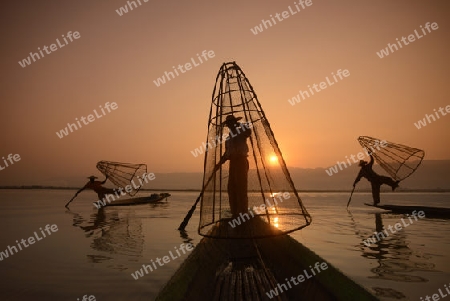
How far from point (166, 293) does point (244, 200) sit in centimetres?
375

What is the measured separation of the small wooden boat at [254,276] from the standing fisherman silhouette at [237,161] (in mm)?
1410

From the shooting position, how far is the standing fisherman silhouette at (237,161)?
668cm

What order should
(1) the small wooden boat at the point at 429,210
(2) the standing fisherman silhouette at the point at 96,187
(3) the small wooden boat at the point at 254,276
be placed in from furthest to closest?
(2) the standing fisherman silhouette at the point at 96,187
(1) the small wooden boat at the point at 429,210
(3) the small wooden boat at the point at 254,276

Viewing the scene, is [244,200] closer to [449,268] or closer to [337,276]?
[337,276]

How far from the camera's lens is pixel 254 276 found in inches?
159

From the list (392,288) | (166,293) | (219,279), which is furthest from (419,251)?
(166,293)

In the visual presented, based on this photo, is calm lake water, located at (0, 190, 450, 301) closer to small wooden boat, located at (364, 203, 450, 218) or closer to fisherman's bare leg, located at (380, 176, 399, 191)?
small wooden boat, located at (364, 203, 450, 218)

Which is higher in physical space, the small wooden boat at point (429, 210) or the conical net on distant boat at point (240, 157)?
the conical net on distant boat at point (240, 157)

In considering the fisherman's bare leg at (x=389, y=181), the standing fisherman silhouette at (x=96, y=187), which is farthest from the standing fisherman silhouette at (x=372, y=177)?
the standing fisherman silhouette at (x=96, y=187)

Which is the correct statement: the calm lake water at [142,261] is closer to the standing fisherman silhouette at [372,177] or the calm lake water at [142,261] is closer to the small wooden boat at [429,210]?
the small wooden boat at [429,210]

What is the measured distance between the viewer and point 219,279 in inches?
160

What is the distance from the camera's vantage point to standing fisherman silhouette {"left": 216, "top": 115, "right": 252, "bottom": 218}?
6.68 metres

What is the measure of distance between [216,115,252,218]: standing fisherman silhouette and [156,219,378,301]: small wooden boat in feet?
4.63

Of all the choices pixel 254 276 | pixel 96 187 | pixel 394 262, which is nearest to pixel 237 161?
pixel 254 276
